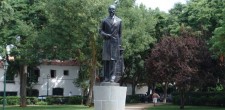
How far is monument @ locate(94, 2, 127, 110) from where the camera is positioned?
56.7 ft

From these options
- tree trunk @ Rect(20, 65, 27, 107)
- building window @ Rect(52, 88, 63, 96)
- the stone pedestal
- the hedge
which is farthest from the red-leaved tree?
building window @ Rect(52, 88, 63, 96)

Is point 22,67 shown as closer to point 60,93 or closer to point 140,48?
point 140,48

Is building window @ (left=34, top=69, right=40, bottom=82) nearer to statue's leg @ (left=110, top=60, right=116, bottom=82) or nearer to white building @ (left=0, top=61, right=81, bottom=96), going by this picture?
white building @ (left=0, top=61, right=81, bottom=96)

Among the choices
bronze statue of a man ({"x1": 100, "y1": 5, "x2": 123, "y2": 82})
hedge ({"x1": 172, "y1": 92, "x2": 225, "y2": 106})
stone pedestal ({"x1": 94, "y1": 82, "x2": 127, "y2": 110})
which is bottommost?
hedge ({"x1": 172, "y1": 92, "x2": 225, "y2": 106})

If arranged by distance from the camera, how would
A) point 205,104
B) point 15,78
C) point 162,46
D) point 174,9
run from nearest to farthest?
point 162,46
point 205,104
point 174,9
point 15,78

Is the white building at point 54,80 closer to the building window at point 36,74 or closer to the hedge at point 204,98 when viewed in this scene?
the building window at point 36,74

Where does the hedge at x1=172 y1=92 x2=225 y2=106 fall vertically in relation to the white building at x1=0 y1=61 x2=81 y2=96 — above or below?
below

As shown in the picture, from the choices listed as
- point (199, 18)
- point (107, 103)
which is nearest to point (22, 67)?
point (199, 18)

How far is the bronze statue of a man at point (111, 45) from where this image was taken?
1795 centimetres

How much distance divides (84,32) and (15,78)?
102 ft

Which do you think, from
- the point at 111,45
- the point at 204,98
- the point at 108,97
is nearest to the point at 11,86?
the point at 204,98

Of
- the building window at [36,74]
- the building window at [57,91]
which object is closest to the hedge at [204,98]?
the building window at [57,91]

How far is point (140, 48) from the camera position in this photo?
4350 cm

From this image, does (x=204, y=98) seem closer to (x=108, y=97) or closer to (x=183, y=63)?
(x=183, y=63)
